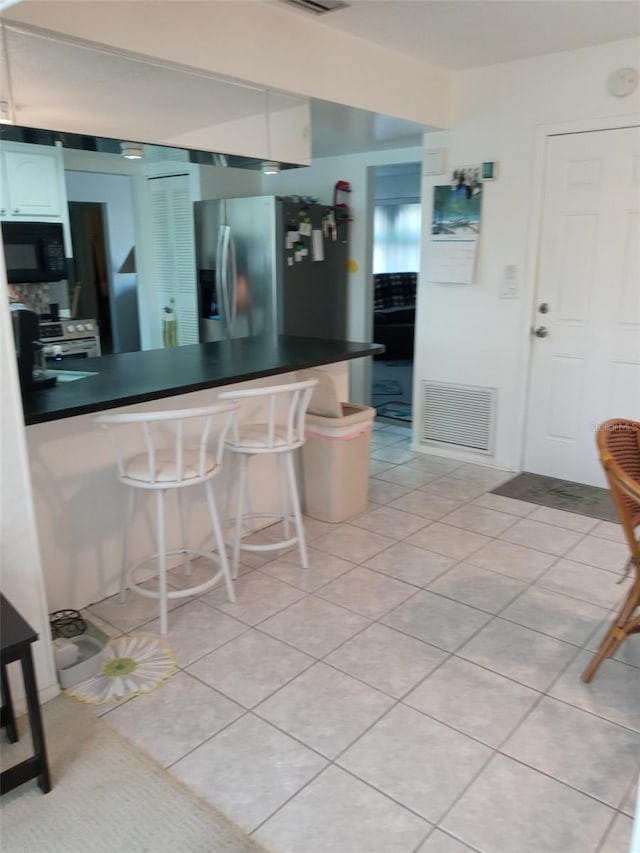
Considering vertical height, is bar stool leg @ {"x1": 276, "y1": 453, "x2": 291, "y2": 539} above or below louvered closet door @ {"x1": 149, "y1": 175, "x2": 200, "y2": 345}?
below

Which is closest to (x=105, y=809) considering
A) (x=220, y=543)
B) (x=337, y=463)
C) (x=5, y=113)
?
(x=220, y=543)

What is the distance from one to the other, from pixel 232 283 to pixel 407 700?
3636 mm

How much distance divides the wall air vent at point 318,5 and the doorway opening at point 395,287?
336 centimetres

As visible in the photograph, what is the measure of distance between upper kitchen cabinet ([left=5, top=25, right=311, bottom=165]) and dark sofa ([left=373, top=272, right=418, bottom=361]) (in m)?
4.45

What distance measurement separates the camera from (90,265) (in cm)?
604

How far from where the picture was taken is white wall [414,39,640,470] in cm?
365

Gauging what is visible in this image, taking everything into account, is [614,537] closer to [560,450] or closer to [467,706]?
[560,450]

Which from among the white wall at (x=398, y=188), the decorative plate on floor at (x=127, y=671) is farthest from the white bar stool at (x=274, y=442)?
the white wall at (x=398, y=188)

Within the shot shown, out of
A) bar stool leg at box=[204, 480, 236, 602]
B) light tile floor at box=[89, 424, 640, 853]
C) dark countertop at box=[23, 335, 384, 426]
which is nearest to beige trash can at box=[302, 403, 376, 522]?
light tile floor at box=[89, 424, 640, 853]

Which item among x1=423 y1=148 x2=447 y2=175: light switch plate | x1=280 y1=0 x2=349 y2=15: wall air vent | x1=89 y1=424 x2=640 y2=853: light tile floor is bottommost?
x1=89 y1=424 x2=640 y2=853: light tile floor

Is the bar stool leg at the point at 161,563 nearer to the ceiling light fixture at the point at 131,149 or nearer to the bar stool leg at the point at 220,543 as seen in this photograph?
the bar stool leg at the point at 220,543

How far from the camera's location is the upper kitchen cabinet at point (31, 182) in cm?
420

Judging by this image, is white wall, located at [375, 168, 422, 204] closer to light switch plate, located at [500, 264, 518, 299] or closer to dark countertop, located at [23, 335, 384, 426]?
light switch plate, located at [500, 264, 518, 299]

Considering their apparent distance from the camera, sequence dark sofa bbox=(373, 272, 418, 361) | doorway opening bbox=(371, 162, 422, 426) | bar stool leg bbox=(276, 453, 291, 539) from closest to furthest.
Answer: bar stool leg bbox=(276, 453, 291, 539) < doorway opening bbox=(371, 162, 422, 426) < dark sofa bbox=(373, 272, 418, 361)
